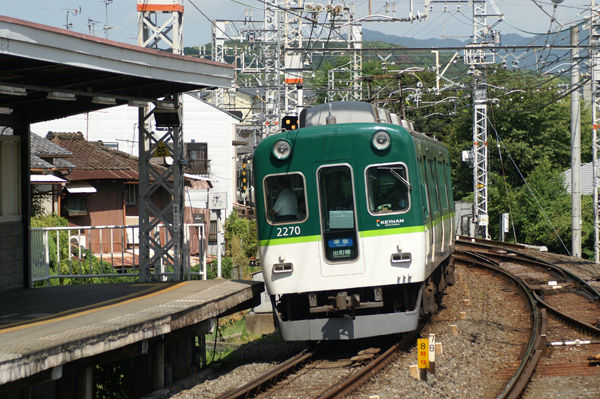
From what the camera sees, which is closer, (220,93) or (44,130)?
(44,130)

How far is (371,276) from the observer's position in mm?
9836

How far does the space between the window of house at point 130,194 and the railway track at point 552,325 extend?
1142 centimetres

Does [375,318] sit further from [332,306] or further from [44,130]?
[44,130]

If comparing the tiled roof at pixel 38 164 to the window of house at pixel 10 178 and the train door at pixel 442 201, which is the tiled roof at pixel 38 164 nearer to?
the window of house at pixel 10 178

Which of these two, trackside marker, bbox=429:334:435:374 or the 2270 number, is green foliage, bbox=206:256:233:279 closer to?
the 2270 number

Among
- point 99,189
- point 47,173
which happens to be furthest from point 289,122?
point 99,189

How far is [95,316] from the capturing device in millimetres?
8531

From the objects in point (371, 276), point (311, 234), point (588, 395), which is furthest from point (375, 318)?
point (588, 395)

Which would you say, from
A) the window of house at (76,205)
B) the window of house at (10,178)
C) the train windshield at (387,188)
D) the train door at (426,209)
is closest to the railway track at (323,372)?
the train door at (426,209)

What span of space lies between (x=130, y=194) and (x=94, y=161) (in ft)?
5.85

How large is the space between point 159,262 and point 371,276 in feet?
14.7

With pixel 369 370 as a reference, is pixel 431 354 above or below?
above

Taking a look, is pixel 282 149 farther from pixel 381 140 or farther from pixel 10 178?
pixel 10 178

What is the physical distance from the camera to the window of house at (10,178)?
1181 centimetres
